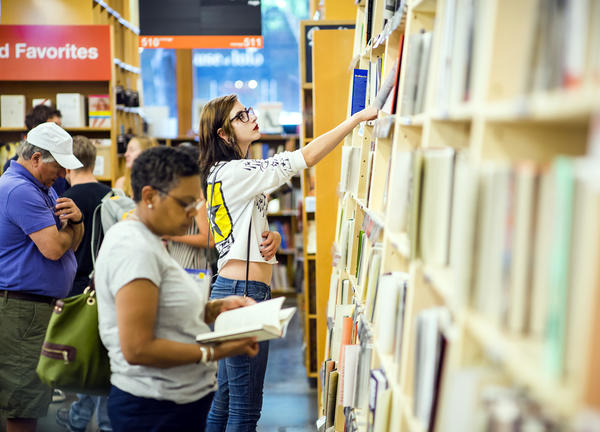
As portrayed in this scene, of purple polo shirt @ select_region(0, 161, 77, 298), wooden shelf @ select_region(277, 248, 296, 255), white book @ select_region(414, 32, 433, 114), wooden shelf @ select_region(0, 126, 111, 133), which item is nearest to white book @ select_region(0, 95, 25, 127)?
wooden shelf @ select_region(0, 126, 111, 133)

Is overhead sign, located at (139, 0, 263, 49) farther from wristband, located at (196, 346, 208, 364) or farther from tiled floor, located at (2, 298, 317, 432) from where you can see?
wristband, located at (196, 346, 208, 364)

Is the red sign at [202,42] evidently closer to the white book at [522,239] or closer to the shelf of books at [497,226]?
the shelf of books at [497,226]

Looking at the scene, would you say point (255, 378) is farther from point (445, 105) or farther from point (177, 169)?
point (445, 105)

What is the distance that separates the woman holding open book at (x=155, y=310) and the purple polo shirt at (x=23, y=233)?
4.24ft

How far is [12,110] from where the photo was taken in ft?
20.5

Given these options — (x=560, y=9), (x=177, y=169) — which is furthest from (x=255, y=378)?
(x=560, y=9)

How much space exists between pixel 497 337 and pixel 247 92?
9711mm

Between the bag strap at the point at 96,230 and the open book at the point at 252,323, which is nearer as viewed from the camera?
the open book at the point at 252,323

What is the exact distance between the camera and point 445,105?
1.45 metres

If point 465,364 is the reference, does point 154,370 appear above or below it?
below

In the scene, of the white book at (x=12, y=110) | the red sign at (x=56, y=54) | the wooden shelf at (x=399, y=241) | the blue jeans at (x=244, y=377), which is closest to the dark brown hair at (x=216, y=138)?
the blue jeans at (x=244, y=377)

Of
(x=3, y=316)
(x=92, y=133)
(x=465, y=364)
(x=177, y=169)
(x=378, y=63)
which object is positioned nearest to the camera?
(x=465, y=364)

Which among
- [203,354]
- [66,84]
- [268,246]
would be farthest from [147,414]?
[66,84]

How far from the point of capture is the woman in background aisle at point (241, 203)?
107 inches
